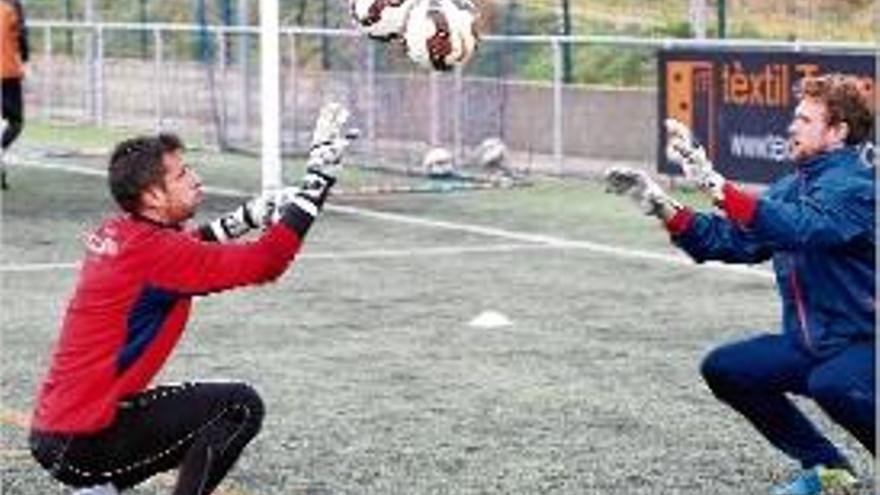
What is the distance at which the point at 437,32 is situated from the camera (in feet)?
32.5

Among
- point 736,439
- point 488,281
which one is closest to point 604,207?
point 488,281

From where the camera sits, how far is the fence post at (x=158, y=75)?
1145 inches

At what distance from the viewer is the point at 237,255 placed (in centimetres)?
685

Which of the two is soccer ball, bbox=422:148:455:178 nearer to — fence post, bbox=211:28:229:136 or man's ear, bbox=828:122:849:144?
fence post, bbox=211:28:229:136

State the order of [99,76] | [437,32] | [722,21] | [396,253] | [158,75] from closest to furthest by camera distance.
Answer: [437,32]
[396,253]
[722,21]
[158,75]
[99,76]

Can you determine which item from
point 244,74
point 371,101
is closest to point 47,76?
point 244,74

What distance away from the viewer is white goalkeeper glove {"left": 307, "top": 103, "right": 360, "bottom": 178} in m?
6.86

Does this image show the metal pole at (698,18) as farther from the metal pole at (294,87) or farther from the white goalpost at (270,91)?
the white goalpost at (270,91)

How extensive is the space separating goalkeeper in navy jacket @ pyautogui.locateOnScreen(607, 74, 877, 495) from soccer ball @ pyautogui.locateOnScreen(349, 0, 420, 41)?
2784 mm

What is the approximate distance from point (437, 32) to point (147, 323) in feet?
10.9

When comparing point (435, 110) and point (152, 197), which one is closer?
point (152, 197)

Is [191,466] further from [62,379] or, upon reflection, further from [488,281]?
[488,281]

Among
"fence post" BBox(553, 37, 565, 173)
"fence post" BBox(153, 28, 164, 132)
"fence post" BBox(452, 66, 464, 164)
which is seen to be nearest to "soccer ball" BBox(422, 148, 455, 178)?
"fence post" BBox(452, 66, 464, 164)

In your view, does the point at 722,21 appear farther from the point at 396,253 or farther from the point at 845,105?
the point at 845,105
